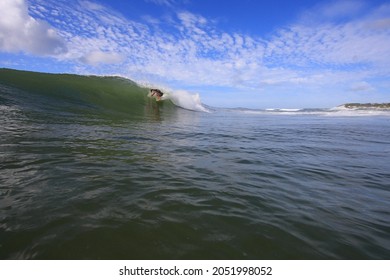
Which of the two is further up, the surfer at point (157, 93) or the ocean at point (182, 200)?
the surfer at point (157, 93)

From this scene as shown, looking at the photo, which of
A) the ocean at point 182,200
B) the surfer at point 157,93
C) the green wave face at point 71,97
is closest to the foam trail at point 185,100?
the surfer at point 157,93

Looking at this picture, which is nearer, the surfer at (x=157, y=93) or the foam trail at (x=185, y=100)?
the surfer at (x=157, y=93)

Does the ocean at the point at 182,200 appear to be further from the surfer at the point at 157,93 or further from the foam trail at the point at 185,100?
the foam trail at the point at 185,100

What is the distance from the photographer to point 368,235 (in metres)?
2.87

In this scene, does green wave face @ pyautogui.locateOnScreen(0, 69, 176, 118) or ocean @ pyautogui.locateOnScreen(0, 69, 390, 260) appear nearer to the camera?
ocean @ pyautogui.locateOnScreen(0, 69, 390, 260)

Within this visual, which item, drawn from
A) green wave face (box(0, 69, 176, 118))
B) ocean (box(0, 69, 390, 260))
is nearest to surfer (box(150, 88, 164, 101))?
green wave face (box(0, 69, 176, 118))

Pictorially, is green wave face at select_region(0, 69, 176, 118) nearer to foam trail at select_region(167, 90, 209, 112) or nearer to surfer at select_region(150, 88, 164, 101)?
surfer at select_region(150, 88, 164, 101)

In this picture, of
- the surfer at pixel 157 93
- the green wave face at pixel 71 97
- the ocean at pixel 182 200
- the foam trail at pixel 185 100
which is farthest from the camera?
the foam trail at pixel 185 100

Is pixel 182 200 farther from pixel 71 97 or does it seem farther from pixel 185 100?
pixel 185 100

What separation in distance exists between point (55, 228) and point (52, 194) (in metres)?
0.88

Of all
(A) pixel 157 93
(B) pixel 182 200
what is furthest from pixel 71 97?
(B) pixel 182 200
